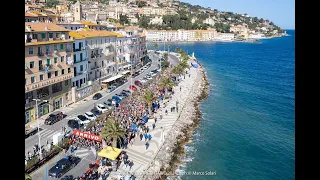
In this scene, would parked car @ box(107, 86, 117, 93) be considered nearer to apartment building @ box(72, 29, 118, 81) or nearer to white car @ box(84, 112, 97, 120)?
apartment building @ box(72, 29, 118, 81)

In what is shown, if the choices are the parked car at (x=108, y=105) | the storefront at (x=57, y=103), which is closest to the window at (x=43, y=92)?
the storefront at (x=57, y=103)

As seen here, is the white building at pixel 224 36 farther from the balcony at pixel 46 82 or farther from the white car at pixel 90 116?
the white car at pixel 90 116

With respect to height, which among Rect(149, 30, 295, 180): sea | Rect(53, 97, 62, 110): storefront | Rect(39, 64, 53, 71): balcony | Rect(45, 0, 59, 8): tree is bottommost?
Rect(149, 30, 295, 180): sea

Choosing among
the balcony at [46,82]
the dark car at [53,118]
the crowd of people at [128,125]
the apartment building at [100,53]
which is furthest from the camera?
the apartment building at [100,53]

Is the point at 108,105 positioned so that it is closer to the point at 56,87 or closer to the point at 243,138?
the point at 56,87

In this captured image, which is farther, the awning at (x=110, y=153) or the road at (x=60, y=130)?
the awning at (x=110, y=153)

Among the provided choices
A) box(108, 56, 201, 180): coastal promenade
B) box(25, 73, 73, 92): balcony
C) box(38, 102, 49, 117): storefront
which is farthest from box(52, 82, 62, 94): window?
box(108, 56, 201, 180): coastal promenade

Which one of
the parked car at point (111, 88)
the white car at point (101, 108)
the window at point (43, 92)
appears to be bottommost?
the white car at point (101, 108)

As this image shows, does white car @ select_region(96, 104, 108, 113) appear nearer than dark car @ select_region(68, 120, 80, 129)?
No
